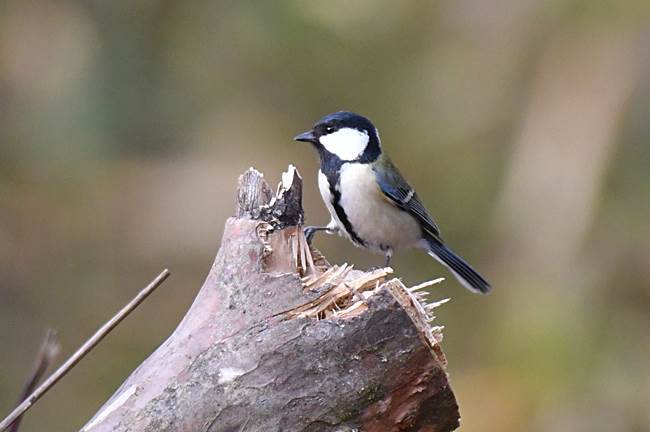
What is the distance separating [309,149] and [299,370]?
3.81 meters

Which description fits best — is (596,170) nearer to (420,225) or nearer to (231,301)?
(420,225)

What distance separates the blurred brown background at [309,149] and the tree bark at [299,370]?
114 inches

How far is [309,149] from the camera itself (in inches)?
215

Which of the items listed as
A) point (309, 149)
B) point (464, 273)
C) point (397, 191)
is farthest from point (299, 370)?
point (309, 149)

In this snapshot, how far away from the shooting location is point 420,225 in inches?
141

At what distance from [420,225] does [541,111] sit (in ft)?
6.16

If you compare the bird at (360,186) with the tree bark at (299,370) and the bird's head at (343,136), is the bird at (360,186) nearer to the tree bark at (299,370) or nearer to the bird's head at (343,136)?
the bird's head at (343,136)

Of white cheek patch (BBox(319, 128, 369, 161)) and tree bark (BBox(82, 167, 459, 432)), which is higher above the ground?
white cheek patch (BBox(319, 128, 369, 161))

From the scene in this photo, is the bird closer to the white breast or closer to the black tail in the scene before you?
the white breast

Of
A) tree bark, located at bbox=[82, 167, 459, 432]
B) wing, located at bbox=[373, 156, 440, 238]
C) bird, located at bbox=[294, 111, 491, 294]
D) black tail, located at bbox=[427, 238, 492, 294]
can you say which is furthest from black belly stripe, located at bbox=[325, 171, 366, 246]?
tree bark, located at bbox=[82, 167, 459, 432]

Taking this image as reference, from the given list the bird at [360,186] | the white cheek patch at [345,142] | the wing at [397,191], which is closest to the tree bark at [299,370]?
the bird at [360,186]

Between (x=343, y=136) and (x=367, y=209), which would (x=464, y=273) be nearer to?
(x=367, y=209)

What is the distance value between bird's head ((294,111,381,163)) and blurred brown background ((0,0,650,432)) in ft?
5.22

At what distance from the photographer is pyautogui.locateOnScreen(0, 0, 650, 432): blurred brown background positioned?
4.81 m
